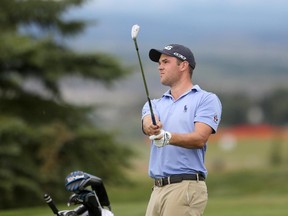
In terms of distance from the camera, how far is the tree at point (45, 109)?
30.3 metres

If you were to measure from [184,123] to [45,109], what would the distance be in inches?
1019

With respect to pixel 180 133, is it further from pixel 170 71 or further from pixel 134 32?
pixel 134 32

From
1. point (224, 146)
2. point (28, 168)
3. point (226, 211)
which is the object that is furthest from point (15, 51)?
point (224, 146)

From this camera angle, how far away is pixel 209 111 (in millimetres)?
7766

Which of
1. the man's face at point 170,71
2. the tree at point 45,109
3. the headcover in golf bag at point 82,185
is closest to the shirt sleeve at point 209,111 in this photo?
the man's face at point 170,71

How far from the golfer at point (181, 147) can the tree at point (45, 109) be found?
70.6 ft

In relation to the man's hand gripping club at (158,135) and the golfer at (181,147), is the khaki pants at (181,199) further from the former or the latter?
the man's hand gripping club at (158,135)

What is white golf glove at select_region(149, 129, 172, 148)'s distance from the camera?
7453mm

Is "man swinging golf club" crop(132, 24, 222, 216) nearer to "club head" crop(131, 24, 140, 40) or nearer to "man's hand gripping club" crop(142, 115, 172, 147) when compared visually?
"man's hand gripping club" crop(142, 115, 172, 147)

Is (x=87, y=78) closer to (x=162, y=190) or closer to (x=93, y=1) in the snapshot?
(x=93, y=1)

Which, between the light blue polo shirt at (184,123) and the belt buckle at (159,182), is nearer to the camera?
the light blue polo shirt at (184,123)

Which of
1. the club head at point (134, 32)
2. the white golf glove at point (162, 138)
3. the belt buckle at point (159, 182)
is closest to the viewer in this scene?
the white golf glove at point (162, 138)

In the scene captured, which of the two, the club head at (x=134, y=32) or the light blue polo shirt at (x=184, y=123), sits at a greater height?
the club head at (x=134, y=32)

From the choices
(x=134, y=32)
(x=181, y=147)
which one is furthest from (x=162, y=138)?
(x=134, y=32)
